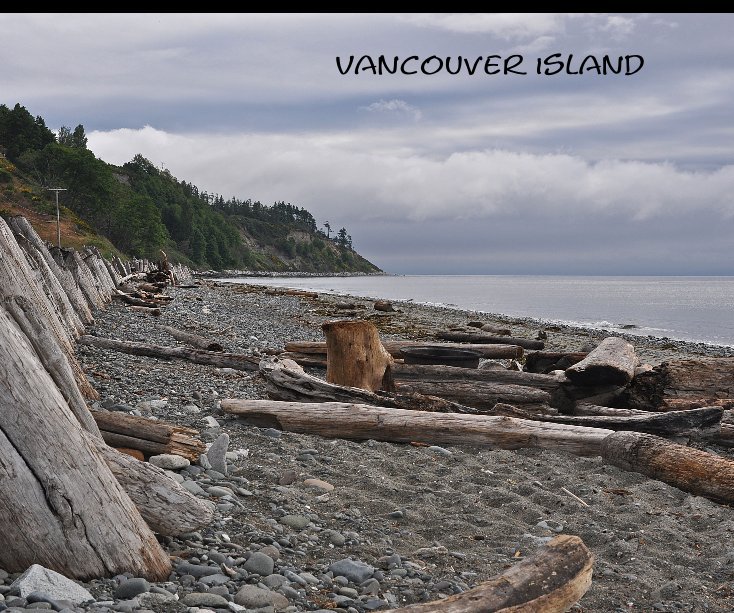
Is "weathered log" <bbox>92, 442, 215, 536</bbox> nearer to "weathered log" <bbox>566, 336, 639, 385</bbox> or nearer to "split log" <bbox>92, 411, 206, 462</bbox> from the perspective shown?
"split log" <bbox>92, 411, 206, 462</bbox>

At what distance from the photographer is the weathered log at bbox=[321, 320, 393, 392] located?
9.06m

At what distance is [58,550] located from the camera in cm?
324

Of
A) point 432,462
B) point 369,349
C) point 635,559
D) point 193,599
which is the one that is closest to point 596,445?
point 432,462

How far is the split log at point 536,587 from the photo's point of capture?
3.04m

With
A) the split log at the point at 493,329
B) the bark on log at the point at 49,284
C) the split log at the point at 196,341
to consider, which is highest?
the bark on log at the point at 49,284

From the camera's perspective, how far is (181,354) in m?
10.4

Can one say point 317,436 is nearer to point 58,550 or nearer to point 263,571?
point 263,571

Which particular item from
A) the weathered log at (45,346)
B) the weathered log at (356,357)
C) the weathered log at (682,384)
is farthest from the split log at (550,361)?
the weathered log at (45,346)

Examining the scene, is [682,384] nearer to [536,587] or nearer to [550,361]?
[550,361]

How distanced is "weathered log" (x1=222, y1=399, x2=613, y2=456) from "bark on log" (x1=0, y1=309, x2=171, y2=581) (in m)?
3.32

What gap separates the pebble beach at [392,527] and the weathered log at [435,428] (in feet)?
0.46

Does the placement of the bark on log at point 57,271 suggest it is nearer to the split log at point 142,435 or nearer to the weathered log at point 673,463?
the split log at point 142,435

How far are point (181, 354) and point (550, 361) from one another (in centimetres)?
594

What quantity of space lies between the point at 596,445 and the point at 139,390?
5.09 meters
